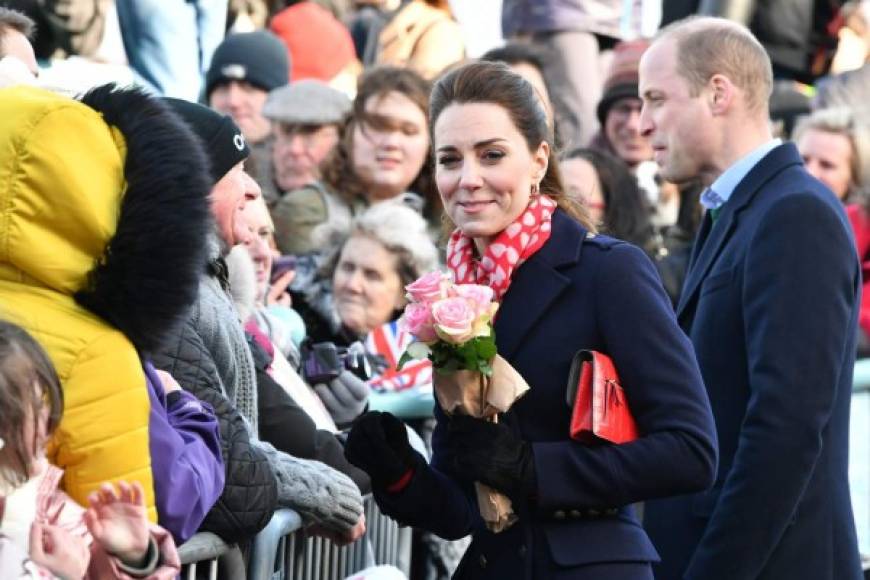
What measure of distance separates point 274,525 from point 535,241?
1.02 metres

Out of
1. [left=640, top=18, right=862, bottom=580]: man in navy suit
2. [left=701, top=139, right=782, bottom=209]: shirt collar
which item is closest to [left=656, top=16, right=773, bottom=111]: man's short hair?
[left=640, top=18, right=862, bottom=580]: man in navy suit

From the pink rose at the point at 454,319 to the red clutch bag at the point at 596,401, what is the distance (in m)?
0.27

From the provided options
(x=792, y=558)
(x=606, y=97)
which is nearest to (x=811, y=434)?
(x=792, y=558)

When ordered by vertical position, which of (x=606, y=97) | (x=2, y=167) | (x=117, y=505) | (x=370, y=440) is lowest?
(x=606, y=97)

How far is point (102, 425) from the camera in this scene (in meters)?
3.54

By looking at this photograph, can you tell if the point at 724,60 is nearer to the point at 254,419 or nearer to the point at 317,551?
the point at 254,419

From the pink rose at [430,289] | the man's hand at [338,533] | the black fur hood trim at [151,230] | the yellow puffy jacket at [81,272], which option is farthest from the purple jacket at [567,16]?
the yellow puffy jacket at [81,272]

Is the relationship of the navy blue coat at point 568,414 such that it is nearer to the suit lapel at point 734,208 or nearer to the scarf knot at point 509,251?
the scarf knot at point 509,251

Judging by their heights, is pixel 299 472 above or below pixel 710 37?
below

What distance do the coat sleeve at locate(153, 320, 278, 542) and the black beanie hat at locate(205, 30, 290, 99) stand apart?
4978 millimetres

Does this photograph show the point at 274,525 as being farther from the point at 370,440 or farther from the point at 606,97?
the point at 606,97

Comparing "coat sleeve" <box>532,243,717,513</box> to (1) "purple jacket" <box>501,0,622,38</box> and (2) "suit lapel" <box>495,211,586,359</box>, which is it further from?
(1) "purple jacket" <box>501,0,622,38</box>

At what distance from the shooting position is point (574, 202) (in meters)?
4.58

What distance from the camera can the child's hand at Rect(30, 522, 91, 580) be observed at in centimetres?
324
